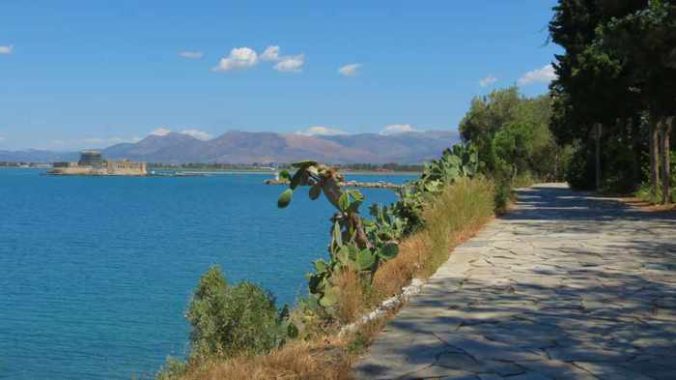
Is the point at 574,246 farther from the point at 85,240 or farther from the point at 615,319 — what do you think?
the point at 85,240

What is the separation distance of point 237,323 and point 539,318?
347cm

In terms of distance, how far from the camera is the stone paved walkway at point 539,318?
490 cm

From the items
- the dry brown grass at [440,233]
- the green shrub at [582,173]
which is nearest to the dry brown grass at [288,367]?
the dry brown grass at [440,233]

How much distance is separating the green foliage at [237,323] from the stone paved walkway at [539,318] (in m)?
1.55

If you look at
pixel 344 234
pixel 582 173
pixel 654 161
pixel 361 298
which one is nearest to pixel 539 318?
pixel 361 298

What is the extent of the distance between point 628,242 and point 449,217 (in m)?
3.02

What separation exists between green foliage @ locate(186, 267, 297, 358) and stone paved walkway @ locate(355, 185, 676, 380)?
5.08 ft

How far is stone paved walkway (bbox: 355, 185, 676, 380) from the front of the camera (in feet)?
16.1

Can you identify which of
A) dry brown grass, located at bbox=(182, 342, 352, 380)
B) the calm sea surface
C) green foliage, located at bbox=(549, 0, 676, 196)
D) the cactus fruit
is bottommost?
the calm sea surface

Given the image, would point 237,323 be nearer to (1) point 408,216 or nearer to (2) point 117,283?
(1) point 408,216

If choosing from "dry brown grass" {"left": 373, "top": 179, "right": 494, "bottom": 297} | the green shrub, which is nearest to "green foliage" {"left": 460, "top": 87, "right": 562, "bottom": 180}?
the green shrub

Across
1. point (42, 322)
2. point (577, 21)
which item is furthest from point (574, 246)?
point (577, 21)

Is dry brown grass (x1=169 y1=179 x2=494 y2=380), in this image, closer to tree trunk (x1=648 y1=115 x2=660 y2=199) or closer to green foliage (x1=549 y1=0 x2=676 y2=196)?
green foliage (x1=549 y1=0 x2=676 y2=196)

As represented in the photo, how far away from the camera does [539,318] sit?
20.8 ft
